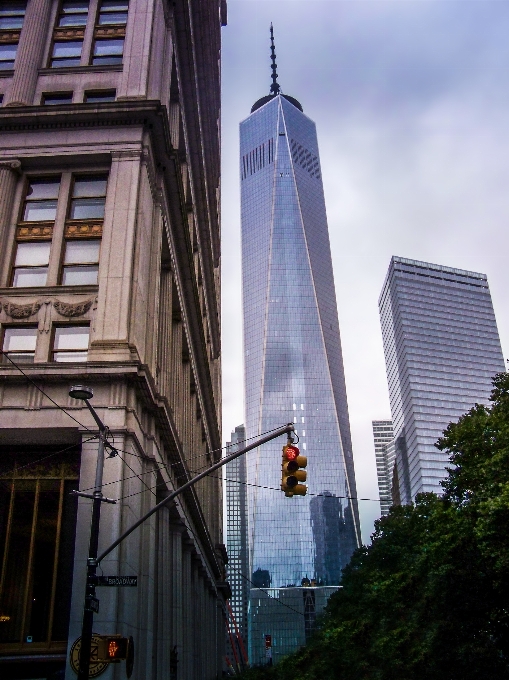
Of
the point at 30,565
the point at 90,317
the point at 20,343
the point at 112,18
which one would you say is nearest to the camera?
the point at 30,565

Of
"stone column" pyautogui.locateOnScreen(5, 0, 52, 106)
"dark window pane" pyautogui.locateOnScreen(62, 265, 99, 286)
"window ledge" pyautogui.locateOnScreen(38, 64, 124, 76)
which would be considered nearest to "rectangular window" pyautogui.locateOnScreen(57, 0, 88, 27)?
"stone column" pyautogui.locateOnScreen(5, 0, 52, 106)

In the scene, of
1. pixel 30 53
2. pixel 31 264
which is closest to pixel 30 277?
pixel 31 264

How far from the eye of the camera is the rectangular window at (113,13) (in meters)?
38.5

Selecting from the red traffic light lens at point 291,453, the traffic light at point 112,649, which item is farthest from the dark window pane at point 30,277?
the red traffic light lens at point 291,453

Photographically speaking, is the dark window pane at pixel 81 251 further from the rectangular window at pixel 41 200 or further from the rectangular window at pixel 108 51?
the rectangular window at pixel 108 51

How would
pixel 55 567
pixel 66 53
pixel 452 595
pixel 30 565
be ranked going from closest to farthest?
1. pixel 55 567
2. pixel 30 565
3. pixel 452 595
4. pixel 66 53

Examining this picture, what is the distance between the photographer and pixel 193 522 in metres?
48.4

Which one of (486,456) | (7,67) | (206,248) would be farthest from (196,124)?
(486,456)

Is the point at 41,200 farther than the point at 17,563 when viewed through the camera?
Yes

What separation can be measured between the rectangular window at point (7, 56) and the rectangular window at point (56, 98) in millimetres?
2799

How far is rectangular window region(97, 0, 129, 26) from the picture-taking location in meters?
38.5

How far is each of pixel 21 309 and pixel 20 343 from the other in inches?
57.7

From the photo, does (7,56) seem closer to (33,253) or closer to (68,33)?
(68,33)

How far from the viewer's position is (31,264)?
1243 inches
